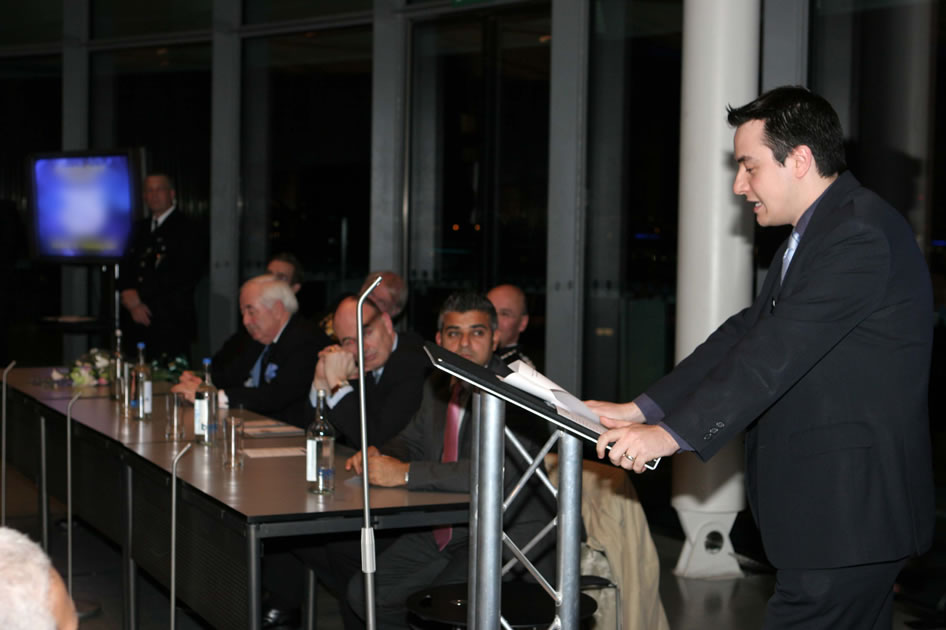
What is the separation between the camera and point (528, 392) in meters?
2.10

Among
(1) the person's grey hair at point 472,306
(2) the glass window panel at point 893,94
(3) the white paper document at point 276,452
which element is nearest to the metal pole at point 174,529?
(3) the white paper document at point 276,452

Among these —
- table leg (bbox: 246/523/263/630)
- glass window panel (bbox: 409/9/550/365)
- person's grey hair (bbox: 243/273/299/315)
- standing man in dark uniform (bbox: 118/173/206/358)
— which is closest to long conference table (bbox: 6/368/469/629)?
table leg (bbox: 246/523/263/630)

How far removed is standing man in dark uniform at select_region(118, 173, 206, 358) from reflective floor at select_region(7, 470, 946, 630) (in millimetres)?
2172

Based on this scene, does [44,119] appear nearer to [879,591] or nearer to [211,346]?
[211,346]

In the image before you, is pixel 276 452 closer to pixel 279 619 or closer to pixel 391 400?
pixel 391 400

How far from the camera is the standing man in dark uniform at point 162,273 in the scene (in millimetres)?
7477

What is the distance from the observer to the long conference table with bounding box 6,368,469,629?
9.57 feet

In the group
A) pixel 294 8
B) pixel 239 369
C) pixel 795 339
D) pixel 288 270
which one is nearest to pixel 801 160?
pixel 795 339

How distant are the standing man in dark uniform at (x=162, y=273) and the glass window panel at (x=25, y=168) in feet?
6.67


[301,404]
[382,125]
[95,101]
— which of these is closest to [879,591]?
[301,404]

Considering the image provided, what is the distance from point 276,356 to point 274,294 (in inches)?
11.2

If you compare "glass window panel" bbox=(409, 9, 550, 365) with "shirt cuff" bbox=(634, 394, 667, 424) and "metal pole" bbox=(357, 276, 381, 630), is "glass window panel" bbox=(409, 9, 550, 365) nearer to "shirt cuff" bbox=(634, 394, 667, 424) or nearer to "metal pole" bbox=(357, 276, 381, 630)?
"shirt cuff" bbox=(634, 394, 667, 424)

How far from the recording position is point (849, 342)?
7.36ft

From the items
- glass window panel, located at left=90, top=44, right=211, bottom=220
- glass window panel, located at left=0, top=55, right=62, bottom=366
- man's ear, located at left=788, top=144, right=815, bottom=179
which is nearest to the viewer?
man's ear, located at left=788, top=144, right=815, bottom=179
